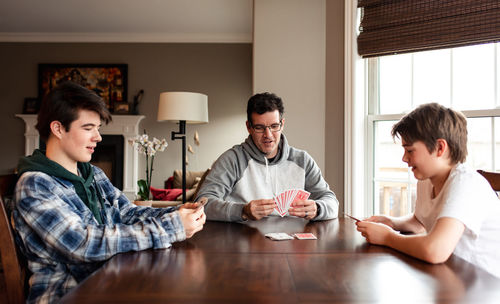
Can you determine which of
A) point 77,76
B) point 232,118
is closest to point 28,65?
point 77,76

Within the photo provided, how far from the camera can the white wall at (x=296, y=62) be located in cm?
308

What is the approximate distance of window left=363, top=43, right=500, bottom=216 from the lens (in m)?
2.31

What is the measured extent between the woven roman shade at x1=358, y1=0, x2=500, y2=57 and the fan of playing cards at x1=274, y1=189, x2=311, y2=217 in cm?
147

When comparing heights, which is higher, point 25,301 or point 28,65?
point 28,65

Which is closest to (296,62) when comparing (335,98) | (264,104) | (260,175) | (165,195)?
(335,98)

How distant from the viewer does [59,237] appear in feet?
3.34

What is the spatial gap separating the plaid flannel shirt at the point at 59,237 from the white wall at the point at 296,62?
2099 mm

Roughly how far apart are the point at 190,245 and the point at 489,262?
902 mm

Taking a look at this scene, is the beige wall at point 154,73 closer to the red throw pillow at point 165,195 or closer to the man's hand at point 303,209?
the red throw pillow at point 165,195

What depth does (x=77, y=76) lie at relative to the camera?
672cm

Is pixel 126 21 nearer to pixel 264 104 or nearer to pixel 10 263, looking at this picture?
pixel 264 104

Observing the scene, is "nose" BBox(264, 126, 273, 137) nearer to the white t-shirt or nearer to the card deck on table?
the card deck on table

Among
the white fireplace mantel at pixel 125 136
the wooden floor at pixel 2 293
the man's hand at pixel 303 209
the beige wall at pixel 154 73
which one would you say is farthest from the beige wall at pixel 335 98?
the white fireplace mantel at pixel 125 136

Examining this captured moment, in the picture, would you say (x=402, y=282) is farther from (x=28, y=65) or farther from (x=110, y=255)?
(x=28, y=65)
